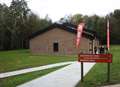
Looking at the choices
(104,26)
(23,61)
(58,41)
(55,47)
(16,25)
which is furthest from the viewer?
(104,26)

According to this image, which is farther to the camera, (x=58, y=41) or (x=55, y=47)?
(x=55, y=47)

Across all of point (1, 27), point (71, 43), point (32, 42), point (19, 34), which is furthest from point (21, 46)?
point (71, 43)

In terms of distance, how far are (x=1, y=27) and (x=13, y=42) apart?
25.6ft

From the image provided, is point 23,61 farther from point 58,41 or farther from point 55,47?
point 55,47

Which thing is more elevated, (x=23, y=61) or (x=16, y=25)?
(x=16, y=25)

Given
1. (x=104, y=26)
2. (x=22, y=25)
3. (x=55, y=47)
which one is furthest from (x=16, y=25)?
(x=55, y=47)

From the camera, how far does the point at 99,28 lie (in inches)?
3553

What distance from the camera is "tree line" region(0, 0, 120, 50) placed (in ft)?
237

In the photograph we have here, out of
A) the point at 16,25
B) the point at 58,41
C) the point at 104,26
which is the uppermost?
the point at 104,26

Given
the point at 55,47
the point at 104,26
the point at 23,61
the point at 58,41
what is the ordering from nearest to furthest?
the point at 23,61
the point at 58,41
the point at 55,47
the point at 104,26

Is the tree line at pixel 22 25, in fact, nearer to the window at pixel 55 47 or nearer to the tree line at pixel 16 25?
the tree line at pixel 16 25

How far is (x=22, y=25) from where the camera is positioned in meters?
78.2

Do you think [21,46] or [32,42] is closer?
[32,42]

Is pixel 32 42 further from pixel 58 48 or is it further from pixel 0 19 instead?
pixel 0 19
